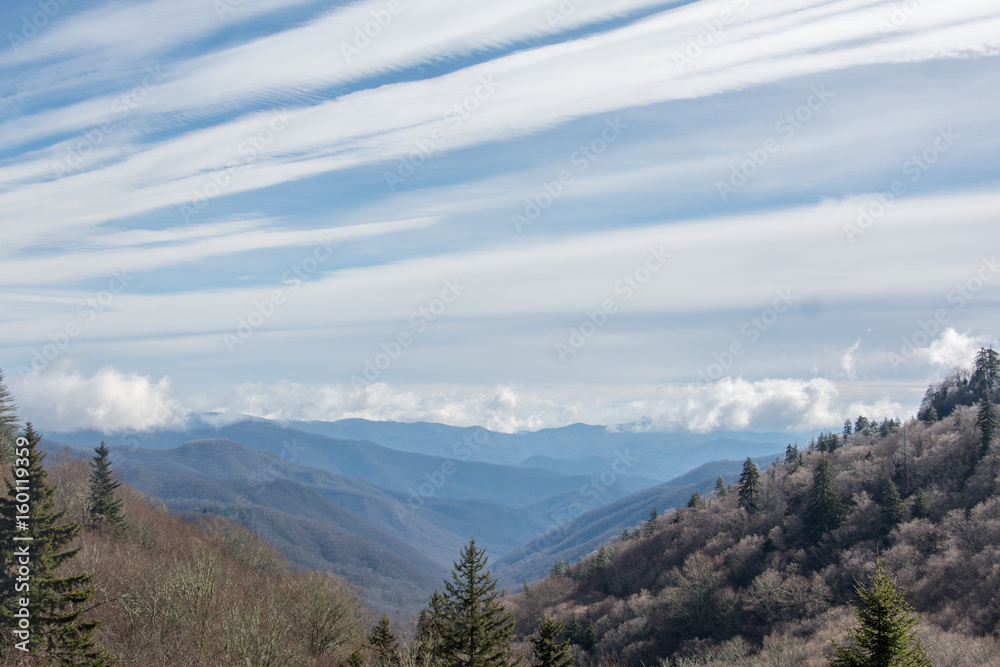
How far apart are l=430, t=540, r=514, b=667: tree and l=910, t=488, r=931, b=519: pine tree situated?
68962 mm

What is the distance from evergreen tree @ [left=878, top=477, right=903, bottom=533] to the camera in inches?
3078

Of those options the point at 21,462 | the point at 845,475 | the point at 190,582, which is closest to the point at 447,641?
the point at 190,582

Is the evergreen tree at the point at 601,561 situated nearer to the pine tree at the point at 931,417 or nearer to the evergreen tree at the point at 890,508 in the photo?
the evergreen tree at the point at 890,508

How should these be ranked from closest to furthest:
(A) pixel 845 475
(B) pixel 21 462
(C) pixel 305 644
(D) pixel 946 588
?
(B) pixel 21 462
(C) pixel 305 644
(D) pixel 946 588
(A) pixel 845 475

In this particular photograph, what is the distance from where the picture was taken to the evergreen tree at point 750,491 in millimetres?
105188

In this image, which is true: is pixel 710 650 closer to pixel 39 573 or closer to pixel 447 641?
pixel 447 641

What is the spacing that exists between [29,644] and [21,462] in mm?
10828

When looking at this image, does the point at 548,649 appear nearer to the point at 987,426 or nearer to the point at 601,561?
the point at 987,426

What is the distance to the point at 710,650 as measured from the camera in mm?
70875

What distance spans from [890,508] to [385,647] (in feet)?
241

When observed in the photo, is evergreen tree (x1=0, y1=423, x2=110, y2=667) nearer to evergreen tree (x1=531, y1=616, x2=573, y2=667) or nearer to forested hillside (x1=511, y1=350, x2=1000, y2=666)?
evergreen tree (x1=531, y1=616, x2=573, y2=667)

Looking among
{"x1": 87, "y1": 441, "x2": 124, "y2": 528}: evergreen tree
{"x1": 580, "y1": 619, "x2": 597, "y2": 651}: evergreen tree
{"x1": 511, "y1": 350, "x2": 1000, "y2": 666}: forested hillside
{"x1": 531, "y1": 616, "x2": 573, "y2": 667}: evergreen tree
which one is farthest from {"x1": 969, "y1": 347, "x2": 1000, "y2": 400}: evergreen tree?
{"x1": 87, "y1": 441, "x2": 124, "y2": 528}: evergreen tree

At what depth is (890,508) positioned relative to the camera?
7862 cm

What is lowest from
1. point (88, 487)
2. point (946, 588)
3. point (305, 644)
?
point (946, 588)
